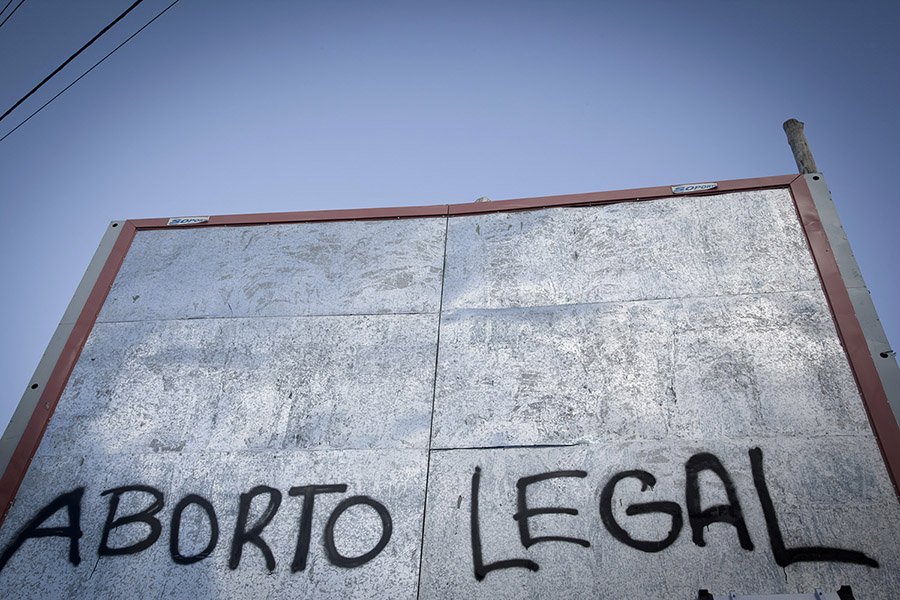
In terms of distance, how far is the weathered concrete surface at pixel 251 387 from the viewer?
4.45m

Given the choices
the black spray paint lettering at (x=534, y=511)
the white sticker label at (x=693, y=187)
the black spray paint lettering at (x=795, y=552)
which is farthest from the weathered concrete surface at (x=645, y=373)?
the white sticker label at (x=693, y=187)

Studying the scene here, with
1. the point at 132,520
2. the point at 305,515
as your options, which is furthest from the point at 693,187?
the point at 132,520

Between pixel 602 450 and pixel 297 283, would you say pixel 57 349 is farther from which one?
pixel 602 450

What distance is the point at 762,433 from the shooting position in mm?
3986

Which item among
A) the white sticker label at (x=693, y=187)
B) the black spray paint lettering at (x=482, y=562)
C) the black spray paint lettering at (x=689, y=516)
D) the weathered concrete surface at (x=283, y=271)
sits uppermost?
the white sticker label at (x=693, y=187)

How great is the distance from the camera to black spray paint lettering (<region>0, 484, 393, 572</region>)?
12.9ft

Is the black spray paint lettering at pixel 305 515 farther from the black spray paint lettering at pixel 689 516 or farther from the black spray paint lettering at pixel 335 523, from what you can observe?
the black spray paint lettering at pixel 689 516

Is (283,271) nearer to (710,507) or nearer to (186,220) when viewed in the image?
(186,220)

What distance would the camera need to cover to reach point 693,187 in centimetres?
526

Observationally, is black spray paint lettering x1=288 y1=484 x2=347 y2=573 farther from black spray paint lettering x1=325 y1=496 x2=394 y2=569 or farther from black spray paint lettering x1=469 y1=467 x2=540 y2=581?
black spray paint lettering x1=469 y1=467 x2=540 y2=581

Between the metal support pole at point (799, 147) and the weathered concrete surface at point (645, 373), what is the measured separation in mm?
1603

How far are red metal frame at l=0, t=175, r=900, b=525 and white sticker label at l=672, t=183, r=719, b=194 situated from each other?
46mm

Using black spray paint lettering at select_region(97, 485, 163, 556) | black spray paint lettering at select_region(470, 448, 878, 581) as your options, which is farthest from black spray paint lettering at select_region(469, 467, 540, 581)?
black spray paint lettering at select_region(97, 485, 163, 556)

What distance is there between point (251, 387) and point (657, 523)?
3097 millimetres
